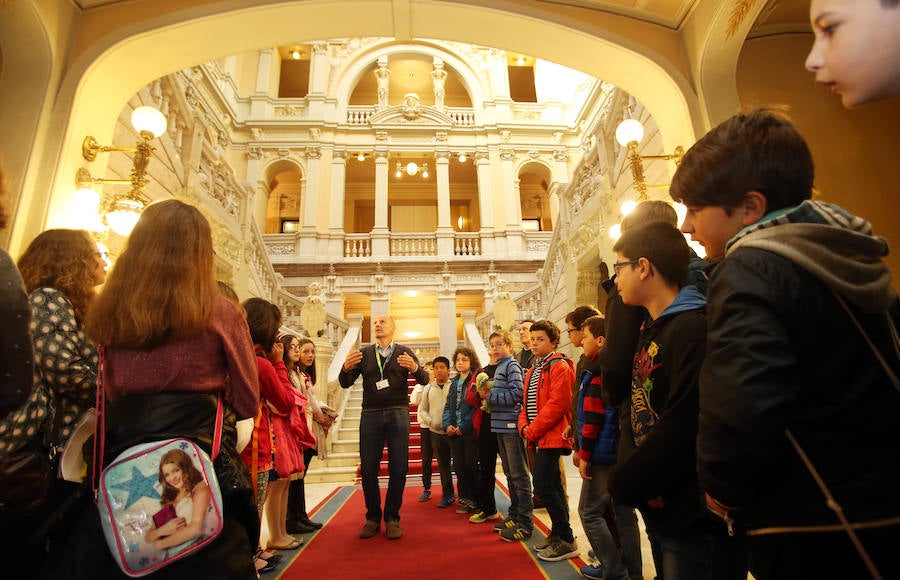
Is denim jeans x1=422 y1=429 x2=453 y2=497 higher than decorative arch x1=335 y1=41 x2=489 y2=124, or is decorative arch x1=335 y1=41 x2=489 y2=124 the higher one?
decorative arch x1=335 y1=41 x2=489 y2=124

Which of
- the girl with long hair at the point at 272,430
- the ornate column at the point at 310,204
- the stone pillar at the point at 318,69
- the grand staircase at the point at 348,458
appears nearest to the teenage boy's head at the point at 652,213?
the girl with long hair at the point at 272,430

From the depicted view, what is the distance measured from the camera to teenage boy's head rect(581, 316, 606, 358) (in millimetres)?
2625

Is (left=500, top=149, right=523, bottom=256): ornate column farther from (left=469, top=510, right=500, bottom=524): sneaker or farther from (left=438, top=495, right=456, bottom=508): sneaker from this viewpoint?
(left=469, top=510, right=500, bottom=524): sneaker

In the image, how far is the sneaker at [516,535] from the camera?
3303 mm

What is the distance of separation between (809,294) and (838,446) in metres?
0.27

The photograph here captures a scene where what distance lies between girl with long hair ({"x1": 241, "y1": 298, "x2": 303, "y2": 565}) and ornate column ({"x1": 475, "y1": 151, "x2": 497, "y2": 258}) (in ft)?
38.4

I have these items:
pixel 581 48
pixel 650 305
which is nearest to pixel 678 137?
pixel 581 48

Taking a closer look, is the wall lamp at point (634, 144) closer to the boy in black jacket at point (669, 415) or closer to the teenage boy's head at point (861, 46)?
the boy in black jacket at point (669, 415)

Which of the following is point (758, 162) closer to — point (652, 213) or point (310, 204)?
point (652, 213)

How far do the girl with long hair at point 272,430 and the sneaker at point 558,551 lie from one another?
1.87m

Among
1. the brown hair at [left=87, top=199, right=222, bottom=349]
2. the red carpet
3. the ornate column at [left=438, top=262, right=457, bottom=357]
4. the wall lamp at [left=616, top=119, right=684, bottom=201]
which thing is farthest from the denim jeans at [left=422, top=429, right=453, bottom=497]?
the ornate column at [left=438, top=262, right=457, bottom=357]

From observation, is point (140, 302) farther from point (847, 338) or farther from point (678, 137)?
point (678, 137)

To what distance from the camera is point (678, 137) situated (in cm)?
421

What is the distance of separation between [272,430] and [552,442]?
1.98m
